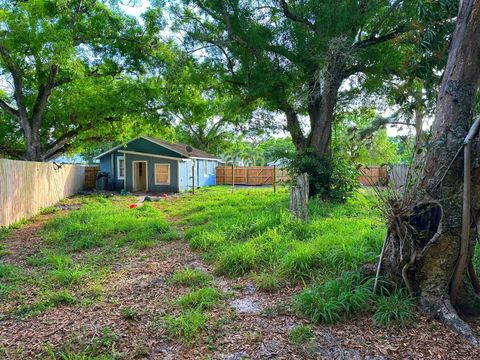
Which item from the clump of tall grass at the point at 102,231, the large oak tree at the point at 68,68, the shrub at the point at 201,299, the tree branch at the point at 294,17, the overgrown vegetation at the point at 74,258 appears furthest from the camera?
the large oak tree at the point at 68,68

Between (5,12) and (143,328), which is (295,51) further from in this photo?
(5,12)

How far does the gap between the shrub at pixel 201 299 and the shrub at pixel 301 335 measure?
957 mm

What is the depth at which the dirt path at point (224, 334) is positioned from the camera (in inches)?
99.0

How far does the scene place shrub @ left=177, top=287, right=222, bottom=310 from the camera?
3346 millimetres

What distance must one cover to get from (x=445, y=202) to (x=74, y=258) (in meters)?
5.23

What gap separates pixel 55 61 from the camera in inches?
352

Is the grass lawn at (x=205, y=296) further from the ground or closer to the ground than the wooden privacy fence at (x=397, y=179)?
closer to the ground

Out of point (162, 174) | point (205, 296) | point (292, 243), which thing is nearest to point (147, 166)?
point (162, 174)

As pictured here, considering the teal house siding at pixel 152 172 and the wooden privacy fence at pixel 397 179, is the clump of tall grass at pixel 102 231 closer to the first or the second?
the wooden privacy fence at pixel 397 179

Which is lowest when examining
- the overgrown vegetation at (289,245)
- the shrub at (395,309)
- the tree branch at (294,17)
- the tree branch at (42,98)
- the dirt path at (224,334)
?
the dirt path at (224,334)

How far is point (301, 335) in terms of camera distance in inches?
107

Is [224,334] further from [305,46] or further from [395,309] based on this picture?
[305,46]

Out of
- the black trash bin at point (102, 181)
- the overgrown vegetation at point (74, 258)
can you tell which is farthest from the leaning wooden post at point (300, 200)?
the black trash bin at point (102, 181)

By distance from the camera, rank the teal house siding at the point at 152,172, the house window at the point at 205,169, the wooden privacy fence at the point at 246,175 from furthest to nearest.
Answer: the wooden privacy fence at the point at 246,175
the house window at the point at 205,169
the teal house siding at the point at 152,172
